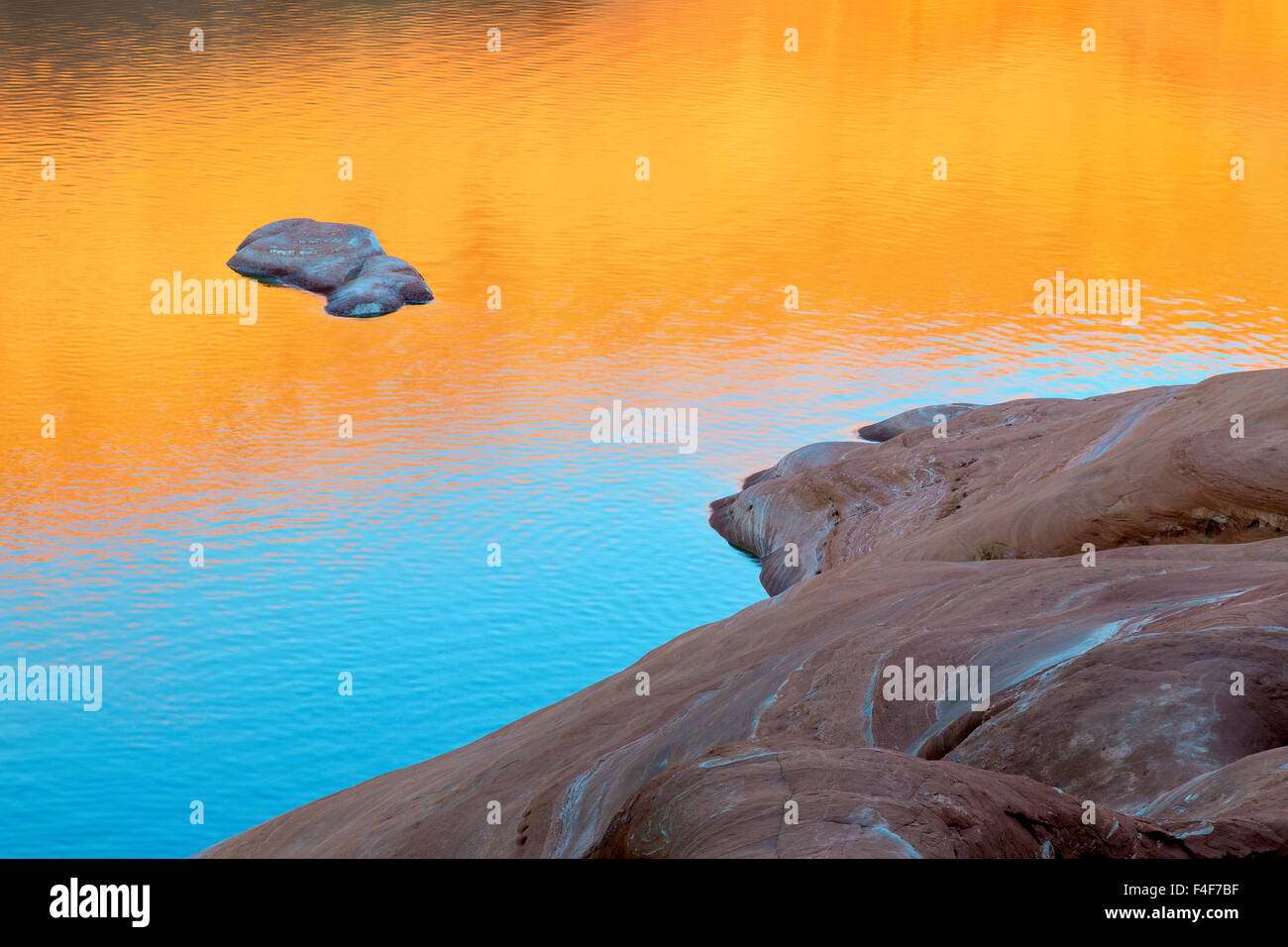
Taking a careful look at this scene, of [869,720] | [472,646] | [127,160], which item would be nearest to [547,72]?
[127,160]

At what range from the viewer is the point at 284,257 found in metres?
37.6

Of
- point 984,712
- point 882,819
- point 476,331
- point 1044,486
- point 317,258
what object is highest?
point 317,258

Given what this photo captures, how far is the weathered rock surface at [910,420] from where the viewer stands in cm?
2792

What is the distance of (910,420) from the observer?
1110 inches

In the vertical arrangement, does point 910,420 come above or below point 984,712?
above

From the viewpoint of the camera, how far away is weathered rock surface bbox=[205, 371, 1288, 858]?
21.7ft

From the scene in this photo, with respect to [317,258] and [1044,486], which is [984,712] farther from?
[317,258]

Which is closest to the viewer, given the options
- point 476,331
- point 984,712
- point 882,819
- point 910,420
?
point 882,819

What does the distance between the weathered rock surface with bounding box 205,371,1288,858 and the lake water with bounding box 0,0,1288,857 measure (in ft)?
17.5

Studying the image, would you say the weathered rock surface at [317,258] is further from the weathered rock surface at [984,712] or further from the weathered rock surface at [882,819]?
the weathered rock surface at [882,819]

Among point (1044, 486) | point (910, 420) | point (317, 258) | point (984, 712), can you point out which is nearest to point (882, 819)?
point (984, 712)

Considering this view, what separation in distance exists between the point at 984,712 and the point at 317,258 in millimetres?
30901
